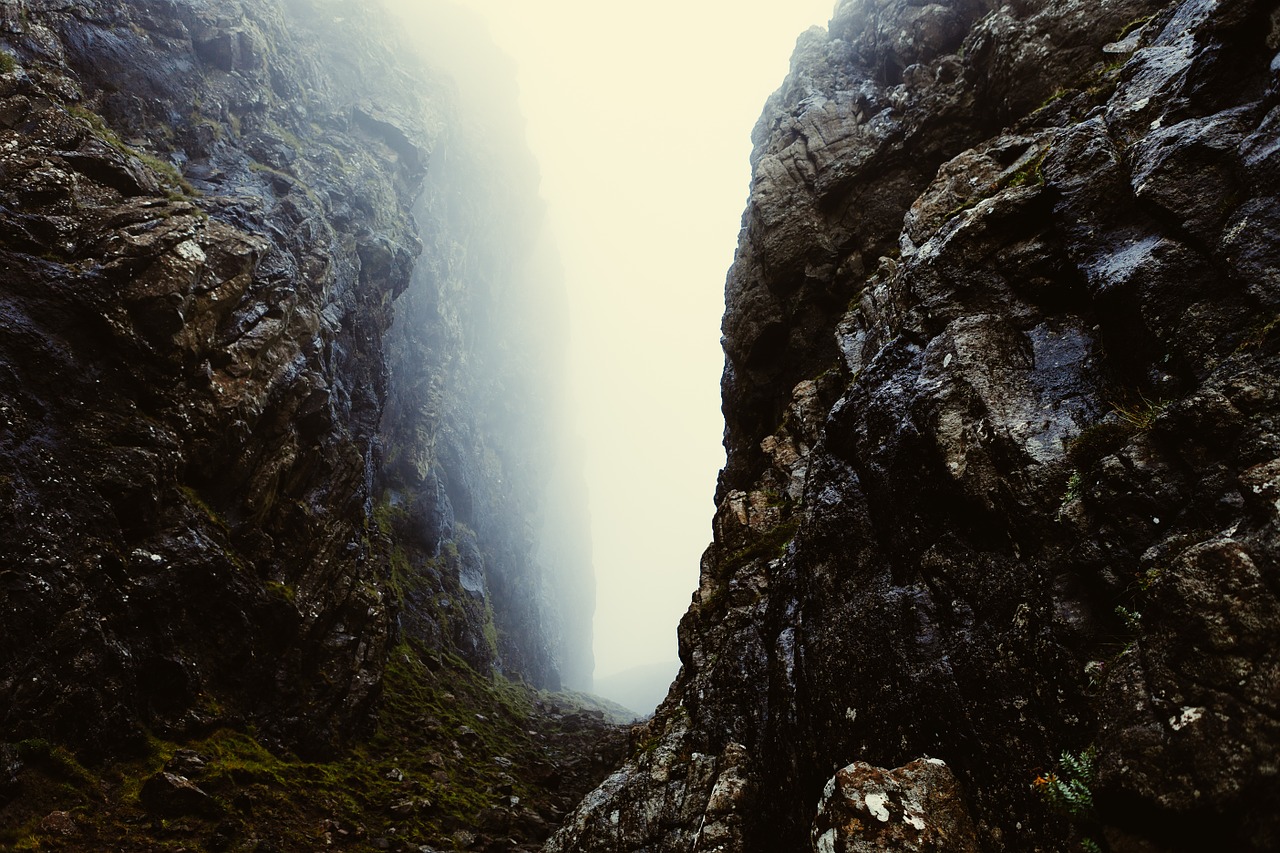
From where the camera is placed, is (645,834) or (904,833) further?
(645,834)

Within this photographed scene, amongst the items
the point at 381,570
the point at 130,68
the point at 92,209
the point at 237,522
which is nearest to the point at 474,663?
the point at 381,570

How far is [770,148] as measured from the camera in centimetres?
3017

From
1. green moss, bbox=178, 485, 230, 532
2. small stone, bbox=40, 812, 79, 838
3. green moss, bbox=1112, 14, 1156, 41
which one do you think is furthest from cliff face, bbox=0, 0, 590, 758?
green moss, bbox=1112, 14, 1156, 41

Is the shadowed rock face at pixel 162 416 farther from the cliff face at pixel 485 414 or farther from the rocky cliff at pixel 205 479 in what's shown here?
the cliff face at pixel 485 414

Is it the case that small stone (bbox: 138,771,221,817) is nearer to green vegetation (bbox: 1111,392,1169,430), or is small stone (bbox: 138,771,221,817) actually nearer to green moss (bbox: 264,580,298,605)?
green moss (bbox: 264,580,298,605)

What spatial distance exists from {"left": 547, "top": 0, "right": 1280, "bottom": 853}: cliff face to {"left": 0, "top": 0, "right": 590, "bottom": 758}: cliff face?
14662mm

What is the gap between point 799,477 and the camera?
63.8 ft

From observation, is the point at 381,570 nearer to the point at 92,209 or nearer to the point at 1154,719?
the point at 92,209

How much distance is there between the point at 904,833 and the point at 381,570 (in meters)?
40.2

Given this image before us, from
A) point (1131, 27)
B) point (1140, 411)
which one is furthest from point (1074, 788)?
point (1131, 27)

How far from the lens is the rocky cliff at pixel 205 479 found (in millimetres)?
15102

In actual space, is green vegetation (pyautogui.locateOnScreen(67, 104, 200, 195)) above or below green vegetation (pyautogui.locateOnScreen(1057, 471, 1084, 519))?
above

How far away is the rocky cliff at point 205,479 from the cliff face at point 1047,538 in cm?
1289

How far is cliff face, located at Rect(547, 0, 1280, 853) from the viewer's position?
5285 mm
